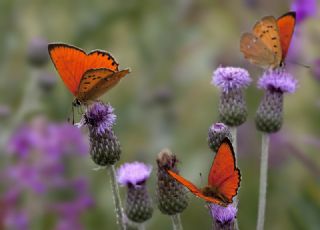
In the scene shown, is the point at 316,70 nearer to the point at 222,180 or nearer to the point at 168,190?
the point at 168,190

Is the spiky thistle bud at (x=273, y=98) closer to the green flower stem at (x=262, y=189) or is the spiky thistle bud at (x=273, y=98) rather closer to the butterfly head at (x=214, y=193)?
the green flower stem at (x=262, y=189)

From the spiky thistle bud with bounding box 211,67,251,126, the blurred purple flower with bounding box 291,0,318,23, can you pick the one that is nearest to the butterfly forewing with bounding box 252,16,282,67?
the spiky thistle bud with bounding box 211,67,251,126

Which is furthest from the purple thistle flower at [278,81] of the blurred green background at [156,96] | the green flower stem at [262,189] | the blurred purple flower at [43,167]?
the blurred purple flower at [43,167]

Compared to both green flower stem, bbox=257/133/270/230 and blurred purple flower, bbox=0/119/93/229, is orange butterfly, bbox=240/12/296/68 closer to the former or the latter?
green flower stem, bbox=257/133/270/230

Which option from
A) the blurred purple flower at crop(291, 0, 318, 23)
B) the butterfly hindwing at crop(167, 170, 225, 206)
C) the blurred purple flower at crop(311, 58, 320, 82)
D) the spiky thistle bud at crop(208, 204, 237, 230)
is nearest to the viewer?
the butterfly hindwing at crop(167, 170, 225, 206)

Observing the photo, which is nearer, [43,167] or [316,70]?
[316,70]

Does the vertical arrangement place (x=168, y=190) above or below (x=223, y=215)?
above

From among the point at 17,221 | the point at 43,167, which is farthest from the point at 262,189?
the point at 17,221
